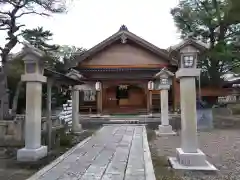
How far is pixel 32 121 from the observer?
24.6ft

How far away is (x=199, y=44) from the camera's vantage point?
6906mm

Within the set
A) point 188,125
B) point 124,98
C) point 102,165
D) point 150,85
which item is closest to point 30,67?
point 102,165

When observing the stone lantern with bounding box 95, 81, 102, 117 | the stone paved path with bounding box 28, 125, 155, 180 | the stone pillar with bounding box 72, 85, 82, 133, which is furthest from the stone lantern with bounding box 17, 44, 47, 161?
the stone lantern with bounding box 95, 81, 102, 117

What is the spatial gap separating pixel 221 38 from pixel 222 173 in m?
20.7

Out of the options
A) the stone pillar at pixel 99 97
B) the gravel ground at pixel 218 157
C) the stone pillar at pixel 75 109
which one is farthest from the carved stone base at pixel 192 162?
the stone pillar at pixel 99 97

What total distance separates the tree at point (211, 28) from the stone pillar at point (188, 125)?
16766mm

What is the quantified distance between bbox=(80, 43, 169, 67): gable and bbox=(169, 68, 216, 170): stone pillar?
16.5 m

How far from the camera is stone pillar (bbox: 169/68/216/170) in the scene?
6.64 meters

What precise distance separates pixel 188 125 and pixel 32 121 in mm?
3914

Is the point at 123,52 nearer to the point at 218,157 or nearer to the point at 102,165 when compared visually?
the point at 218,157

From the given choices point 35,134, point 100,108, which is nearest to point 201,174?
point 35,134

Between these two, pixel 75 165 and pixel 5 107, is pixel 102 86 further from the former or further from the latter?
pixel 75 165

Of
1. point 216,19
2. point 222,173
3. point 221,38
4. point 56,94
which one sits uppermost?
point 216,19

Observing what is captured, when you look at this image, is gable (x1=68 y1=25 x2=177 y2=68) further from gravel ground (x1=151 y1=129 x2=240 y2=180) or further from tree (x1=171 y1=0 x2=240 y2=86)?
gravel ground (x1=151 y1=129 x2=240 y2=180)
